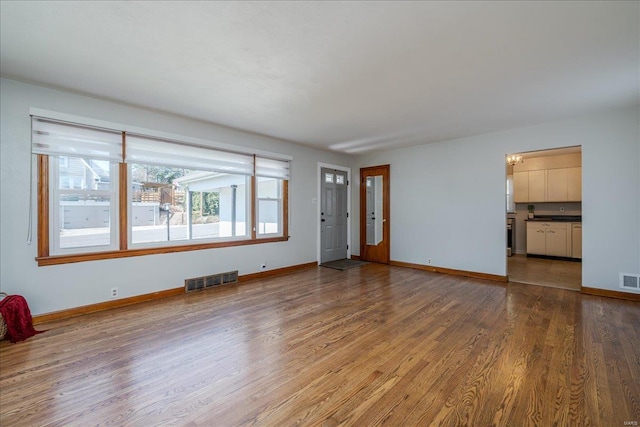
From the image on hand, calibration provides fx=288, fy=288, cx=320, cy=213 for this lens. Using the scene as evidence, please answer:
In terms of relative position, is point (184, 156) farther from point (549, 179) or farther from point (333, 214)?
point (549, 179)

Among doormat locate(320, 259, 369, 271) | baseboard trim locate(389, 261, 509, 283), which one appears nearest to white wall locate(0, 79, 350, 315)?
doormat locate(320, 259, 369, 271)

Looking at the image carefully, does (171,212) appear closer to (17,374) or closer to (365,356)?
(17,374)

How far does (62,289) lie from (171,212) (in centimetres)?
154

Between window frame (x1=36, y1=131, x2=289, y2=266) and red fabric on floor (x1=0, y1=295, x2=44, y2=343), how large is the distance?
47 cm

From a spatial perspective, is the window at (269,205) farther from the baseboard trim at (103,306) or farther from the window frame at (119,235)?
the baseboard trim at (103,306)

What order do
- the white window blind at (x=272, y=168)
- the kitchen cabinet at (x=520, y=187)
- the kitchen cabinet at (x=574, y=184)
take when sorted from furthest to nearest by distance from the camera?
the kitchen cabinet at (x=520, y=187) < the kitchen cabinet at (x=574, y=184) < the white window blind at (x=272, y=168)

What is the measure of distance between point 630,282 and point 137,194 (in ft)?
22.6

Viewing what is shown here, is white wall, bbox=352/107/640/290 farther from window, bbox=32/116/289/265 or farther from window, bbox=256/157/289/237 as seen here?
window, bbox=32/116/289/265

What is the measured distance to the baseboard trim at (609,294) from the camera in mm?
3930

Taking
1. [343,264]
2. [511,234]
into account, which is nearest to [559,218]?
[511,234]

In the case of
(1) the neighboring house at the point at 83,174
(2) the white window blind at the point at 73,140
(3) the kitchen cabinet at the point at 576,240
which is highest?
(2) the white window blind at the point at 73,140

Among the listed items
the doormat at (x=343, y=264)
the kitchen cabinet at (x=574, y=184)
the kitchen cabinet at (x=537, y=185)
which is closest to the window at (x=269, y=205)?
the doormat at (x=343, y=264)

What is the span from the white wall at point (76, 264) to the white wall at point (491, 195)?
3337mm

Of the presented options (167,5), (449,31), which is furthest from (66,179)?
(449,31)
